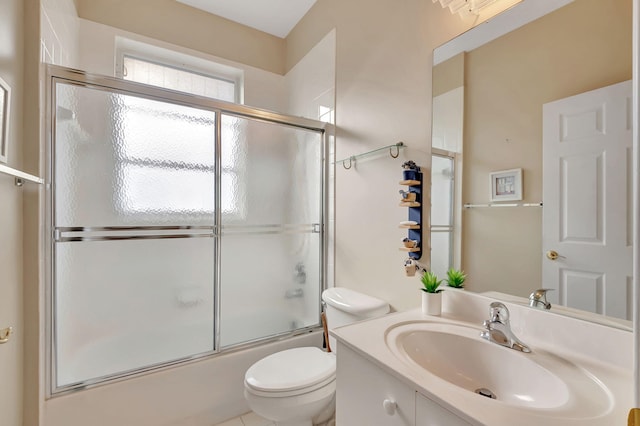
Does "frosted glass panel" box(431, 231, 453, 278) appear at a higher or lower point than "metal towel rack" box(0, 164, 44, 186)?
lower

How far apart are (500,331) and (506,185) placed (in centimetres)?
49

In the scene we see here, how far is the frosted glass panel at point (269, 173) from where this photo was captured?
1755 mm

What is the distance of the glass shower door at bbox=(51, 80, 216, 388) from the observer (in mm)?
1322

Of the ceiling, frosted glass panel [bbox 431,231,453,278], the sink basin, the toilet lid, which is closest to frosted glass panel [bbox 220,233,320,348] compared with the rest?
the toilet lid

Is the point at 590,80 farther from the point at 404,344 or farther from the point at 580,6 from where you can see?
the point at 404,344

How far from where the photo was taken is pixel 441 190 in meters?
1.18

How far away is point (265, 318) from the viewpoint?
6.13 feet

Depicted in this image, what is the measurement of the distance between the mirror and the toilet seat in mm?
742

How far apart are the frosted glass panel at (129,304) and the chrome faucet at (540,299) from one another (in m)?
1.56

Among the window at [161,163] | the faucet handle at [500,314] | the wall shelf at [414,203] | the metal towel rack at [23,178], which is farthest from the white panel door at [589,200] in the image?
the metal towel rack at [23,178]

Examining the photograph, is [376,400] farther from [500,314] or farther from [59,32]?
[59,32]

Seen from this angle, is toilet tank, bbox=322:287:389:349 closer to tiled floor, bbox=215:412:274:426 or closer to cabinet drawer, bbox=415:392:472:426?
tiled floor, bbox=215:412:274:426

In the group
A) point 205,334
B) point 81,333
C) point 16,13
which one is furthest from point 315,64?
point 81,333

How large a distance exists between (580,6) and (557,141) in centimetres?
39
